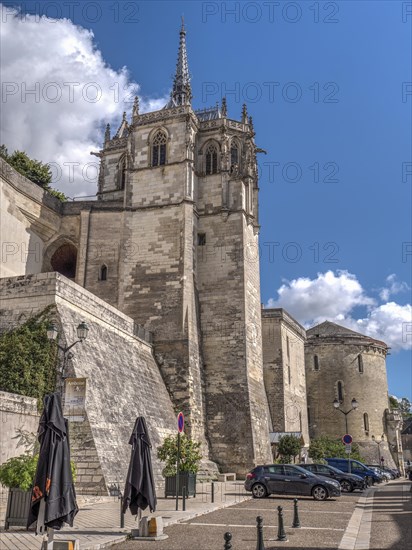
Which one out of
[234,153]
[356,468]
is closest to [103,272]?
[234,153]

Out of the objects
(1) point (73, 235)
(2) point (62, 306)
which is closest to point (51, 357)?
(2) point (62, 306)

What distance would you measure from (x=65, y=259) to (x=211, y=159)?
10480 millimetres

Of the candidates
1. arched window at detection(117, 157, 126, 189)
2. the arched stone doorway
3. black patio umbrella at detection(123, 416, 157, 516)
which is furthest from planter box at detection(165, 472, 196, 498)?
arched window at detection(117, 157, 126, 189)

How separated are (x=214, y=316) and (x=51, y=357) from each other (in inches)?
511

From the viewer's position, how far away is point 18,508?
10.9 m

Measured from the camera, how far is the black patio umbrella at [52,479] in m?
8.23

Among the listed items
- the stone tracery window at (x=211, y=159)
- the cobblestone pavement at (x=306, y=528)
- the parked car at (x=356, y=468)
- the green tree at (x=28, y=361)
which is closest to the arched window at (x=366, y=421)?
the parked car at (x=356, y=468)

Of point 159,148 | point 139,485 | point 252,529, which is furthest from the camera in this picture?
point 159,148

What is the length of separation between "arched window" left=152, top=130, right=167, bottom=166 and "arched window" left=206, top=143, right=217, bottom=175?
2631 millimetres

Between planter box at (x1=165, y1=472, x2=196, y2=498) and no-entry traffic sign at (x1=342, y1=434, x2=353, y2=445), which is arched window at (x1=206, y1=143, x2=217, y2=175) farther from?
planter box at (x1=165, y1=472, x2=196, y2=498)

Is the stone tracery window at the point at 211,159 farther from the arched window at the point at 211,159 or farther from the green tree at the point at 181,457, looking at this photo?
the green tree at the point at 181,457

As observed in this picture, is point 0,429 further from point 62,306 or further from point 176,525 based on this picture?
Result: point 62,306

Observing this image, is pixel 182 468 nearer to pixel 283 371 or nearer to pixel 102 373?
pixel 102 373

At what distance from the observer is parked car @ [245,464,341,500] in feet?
59.5
